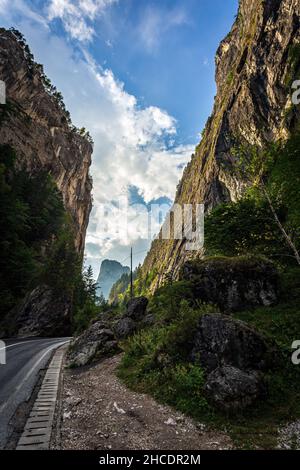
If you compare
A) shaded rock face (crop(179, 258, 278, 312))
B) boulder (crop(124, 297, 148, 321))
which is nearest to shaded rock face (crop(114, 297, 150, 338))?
boulder (crop(124, 297, 148, 321))

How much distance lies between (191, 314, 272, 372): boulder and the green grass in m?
0.40

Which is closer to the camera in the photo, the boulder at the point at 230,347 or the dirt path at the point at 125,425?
the dirt path at the point at 125,425

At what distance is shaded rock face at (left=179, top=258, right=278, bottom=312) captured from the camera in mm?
12984

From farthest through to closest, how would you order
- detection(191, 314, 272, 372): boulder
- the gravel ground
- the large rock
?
the large rock < detection(191, 314, 272, 372): boulder < the gravel ground

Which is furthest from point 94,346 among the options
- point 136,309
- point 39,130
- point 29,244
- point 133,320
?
point 39,130

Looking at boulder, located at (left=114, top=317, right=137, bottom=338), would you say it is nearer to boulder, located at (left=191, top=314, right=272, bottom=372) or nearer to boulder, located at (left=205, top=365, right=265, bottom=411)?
boulder, located at (left=191, top=314, right=272, bottom=372)

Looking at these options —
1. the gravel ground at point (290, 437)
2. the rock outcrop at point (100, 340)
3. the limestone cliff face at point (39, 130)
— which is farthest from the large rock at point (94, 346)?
the limestone cliff face at point (39, 130)

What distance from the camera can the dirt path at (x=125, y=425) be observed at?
16.1 ft

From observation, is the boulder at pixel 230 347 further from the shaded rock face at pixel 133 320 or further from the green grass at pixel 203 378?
the shaded rock face at pixel 133 320

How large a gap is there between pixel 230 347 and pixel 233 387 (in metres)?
1.30

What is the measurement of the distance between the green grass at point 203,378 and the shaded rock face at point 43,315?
2359cm
